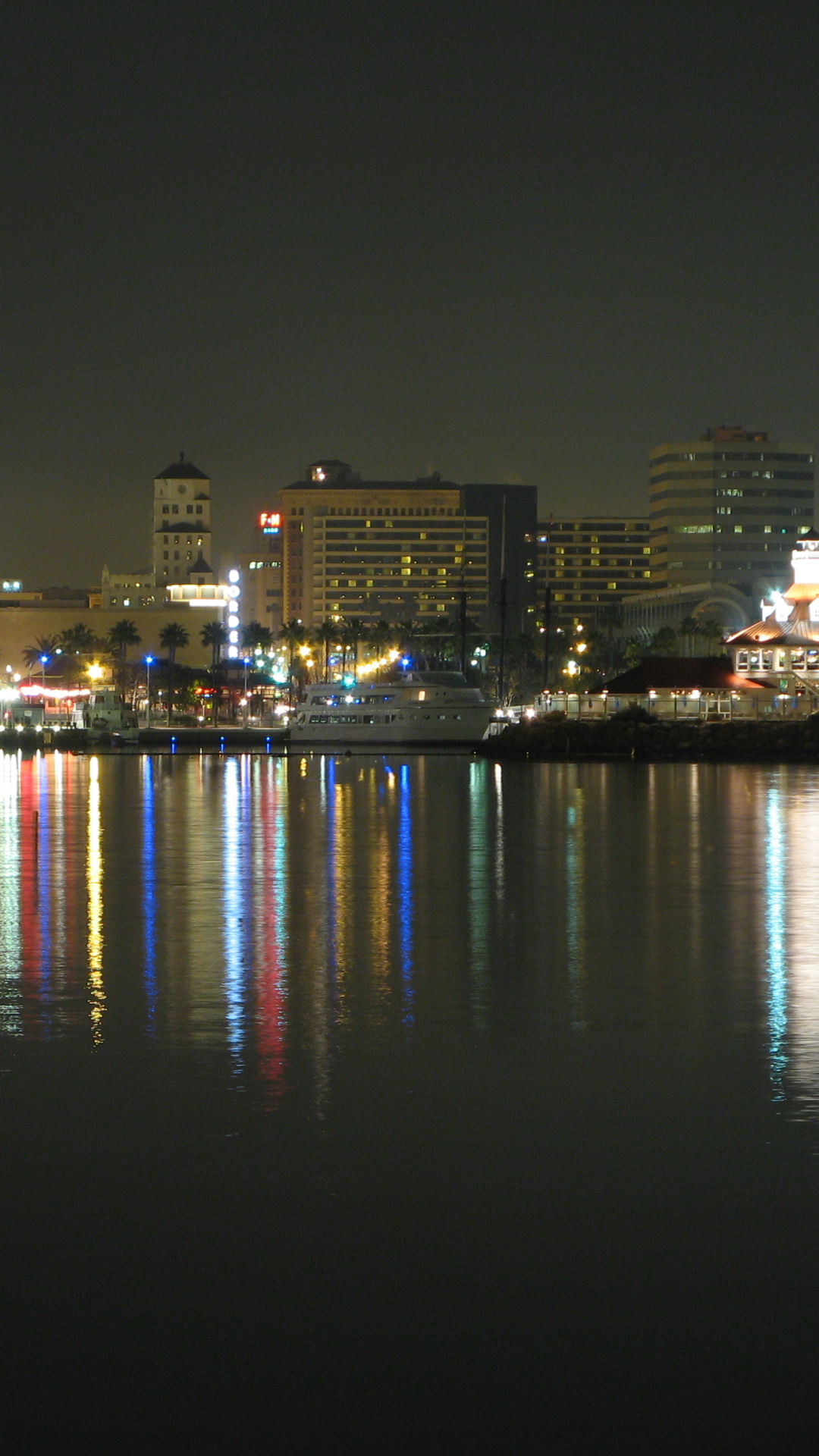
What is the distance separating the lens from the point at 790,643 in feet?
309

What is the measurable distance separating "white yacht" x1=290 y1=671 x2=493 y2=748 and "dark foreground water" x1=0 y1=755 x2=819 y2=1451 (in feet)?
249

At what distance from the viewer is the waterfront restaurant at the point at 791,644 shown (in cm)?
9344

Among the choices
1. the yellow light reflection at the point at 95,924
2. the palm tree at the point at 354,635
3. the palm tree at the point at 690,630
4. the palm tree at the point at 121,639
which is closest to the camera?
the yellow light reflection at the point at 95,924

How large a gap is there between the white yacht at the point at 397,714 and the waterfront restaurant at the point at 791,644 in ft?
49.4

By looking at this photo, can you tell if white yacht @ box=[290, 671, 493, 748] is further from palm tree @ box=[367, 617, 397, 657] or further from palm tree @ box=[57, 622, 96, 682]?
palm tree @ box=[57, 622, 96, 682]

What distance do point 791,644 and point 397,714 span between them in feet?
75.0

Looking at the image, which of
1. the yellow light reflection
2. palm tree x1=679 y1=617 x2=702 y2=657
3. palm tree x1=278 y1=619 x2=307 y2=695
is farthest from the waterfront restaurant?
palm tree x1=278 y1=619 x2=307 y2=695

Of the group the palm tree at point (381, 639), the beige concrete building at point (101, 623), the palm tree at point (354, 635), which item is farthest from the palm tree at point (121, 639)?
the palm tree at point (354, 635)

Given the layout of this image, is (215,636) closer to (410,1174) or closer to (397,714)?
(397,714)

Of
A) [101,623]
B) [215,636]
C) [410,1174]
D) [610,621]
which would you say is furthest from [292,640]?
[410,1174]

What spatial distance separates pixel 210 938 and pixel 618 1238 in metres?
10.5

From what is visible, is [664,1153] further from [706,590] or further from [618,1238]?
[706,590]

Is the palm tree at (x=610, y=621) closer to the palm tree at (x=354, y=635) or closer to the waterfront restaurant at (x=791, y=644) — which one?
the palm tree at (x=354, y=635)

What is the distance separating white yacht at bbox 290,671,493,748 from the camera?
321ft
